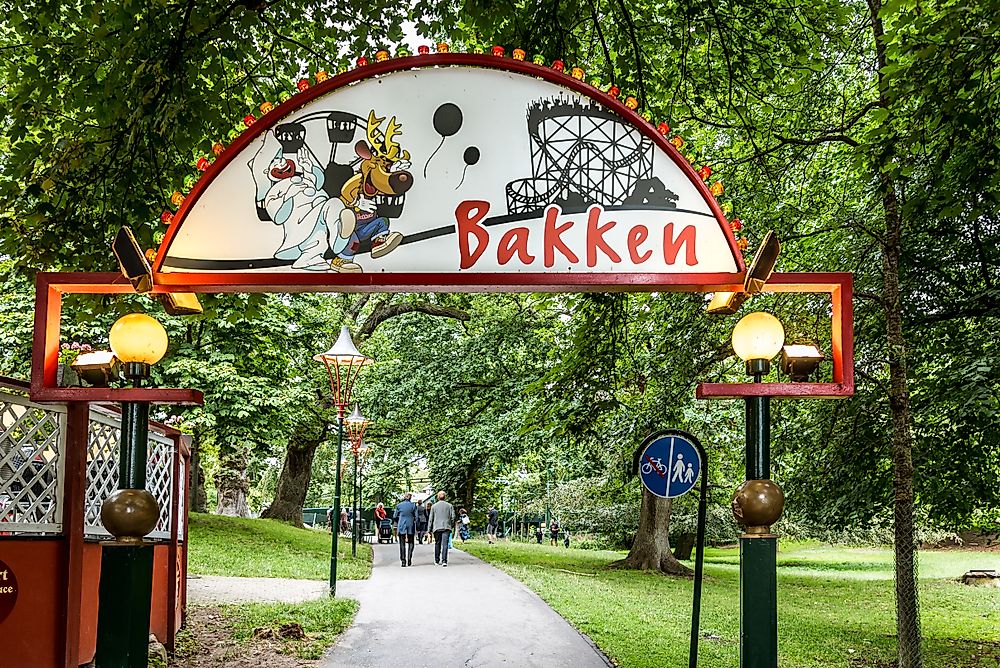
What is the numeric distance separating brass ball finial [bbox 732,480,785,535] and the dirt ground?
720cm

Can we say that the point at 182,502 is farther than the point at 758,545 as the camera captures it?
Yes

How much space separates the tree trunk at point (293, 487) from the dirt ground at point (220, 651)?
1927 cm

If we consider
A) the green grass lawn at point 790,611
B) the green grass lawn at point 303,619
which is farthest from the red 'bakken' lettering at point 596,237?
the green grass lawn at point 303,619

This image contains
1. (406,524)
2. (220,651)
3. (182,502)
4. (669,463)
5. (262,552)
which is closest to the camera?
(669,463)

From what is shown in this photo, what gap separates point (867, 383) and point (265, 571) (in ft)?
44.9

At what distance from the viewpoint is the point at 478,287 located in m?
5.02

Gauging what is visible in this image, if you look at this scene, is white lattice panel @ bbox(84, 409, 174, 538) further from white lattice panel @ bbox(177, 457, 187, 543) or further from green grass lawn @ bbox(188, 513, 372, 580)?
green grass lawn @ bbox(188, 513, 372, 580)

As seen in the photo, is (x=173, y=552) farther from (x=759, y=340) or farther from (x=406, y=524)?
(x=406, y=524)

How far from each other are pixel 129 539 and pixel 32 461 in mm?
3493

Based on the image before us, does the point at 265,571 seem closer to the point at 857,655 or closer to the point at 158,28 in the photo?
the point at 857,655

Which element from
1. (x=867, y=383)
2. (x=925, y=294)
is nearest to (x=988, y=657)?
(x=867, y=383)

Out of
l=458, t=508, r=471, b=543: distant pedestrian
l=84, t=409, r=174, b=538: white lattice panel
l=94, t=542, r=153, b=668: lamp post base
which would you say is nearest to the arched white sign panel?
l=94, t=542, r=153, b=668: lamp post base

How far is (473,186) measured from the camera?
5082 millimetres

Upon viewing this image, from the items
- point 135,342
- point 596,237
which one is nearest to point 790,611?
point 596,237
